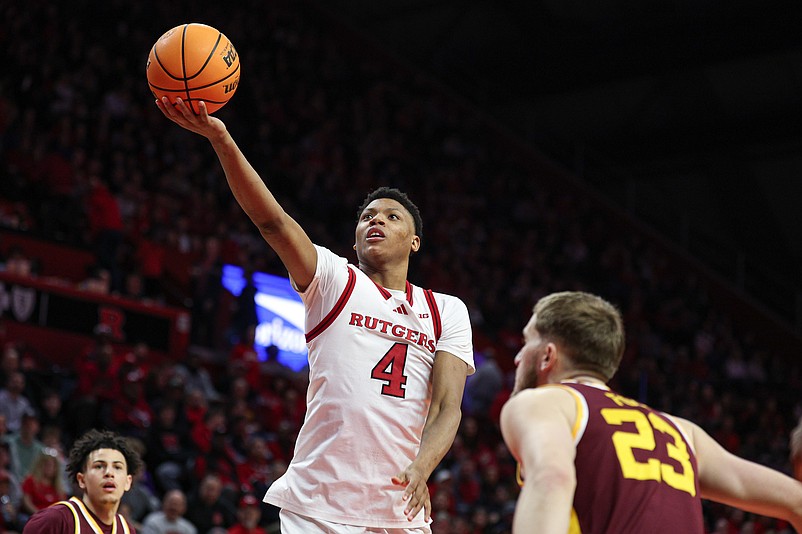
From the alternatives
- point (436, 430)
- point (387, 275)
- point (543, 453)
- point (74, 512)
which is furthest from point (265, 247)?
point (543, 453)

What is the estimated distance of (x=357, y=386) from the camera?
4121mm

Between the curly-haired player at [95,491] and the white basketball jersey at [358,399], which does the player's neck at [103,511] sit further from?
the white basketball jersey at [358,399]

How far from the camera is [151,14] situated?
1858 cm

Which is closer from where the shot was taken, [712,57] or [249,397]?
[249,397]

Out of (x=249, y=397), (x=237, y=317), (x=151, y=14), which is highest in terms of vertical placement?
(x=151, y=14)

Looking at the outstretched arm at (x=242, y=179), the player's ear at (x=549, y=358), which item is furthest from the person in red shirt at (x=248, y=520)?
the player's ear at (x=549, y=358)

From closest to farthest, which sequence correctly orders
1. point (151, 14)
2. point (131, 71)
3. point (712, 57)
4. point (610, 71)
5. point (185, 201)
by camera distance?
1. point (185, 201)
2. point (131, 71)
3. point (151, 14)
4. point (712, 57)
5. point (610, 71)

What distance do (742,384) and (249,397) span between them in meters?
9.04

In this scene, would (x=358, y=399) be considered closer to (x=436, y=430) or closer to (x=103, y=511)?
(x=436, y=430)

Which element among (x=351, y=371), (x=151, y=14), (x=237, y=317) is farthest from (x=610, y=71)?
(x=351, y=371)

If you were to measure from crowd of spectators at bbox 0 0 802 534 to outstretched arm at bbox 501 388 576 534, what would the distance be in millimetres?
7054

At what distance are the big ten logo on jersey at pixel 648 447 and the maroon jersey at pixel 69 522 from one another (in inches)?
140

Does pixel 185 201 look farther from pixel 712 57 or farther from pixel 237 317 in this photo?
pixel 712 57

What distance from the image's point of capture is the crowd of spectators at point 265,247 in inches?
425
